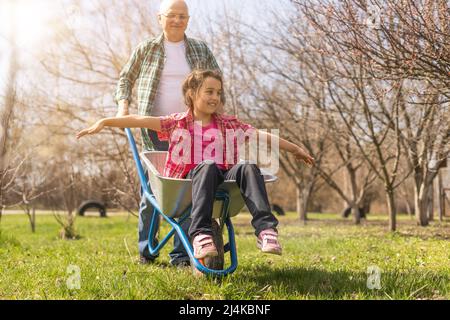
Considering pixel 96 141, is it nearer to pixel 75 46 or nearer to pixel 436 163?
pixel 75 46

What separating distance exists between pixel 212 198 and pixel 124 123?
0.65 meters

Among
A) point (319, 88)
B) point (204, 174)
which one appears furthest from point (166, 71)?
point (319, 88)

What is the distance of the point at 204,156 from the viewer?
305cm

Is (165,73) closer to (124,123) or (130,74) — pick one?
(130,74)

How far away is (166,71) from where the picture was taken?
3.83m

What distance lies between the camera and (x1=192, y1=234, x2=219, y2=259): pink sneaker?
2646 millimetres

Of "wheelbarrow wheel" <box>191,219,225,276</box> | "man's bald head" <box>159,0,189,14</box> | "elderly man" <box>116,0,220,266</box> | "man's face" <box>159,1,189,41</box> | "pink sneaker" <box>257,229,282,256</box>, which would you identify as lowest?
"wheelbarrow wheel" <box>191,219,225,276</box>

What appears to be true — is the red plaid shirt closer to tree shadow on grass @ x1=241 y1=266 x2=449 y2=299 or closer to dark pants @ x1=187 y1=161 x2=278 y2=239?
dark pants @ x1=187 y1=161 x2=278 y2=239

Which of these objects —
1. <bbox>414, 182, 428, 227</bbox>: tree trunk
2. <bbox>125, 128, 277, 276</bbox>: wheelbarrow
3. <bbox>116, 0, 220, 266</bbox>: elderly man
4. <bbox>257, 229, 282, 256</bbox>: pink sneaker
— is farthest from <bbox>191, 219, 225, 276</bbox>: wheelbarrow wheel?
<bbox>414, 182, 428, 227</bbox>: tree trunk

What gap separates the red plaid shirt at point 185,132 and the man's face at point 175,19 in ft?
2.82

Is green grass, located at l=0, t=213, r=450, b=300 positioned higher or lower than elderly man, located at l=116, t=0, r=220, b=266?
lower

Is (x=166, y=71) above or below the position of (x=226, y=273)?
above

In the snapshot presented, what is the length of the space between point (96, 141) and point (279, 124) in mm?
3362

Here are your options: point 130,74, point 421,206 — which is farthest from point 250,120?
point 130,74
